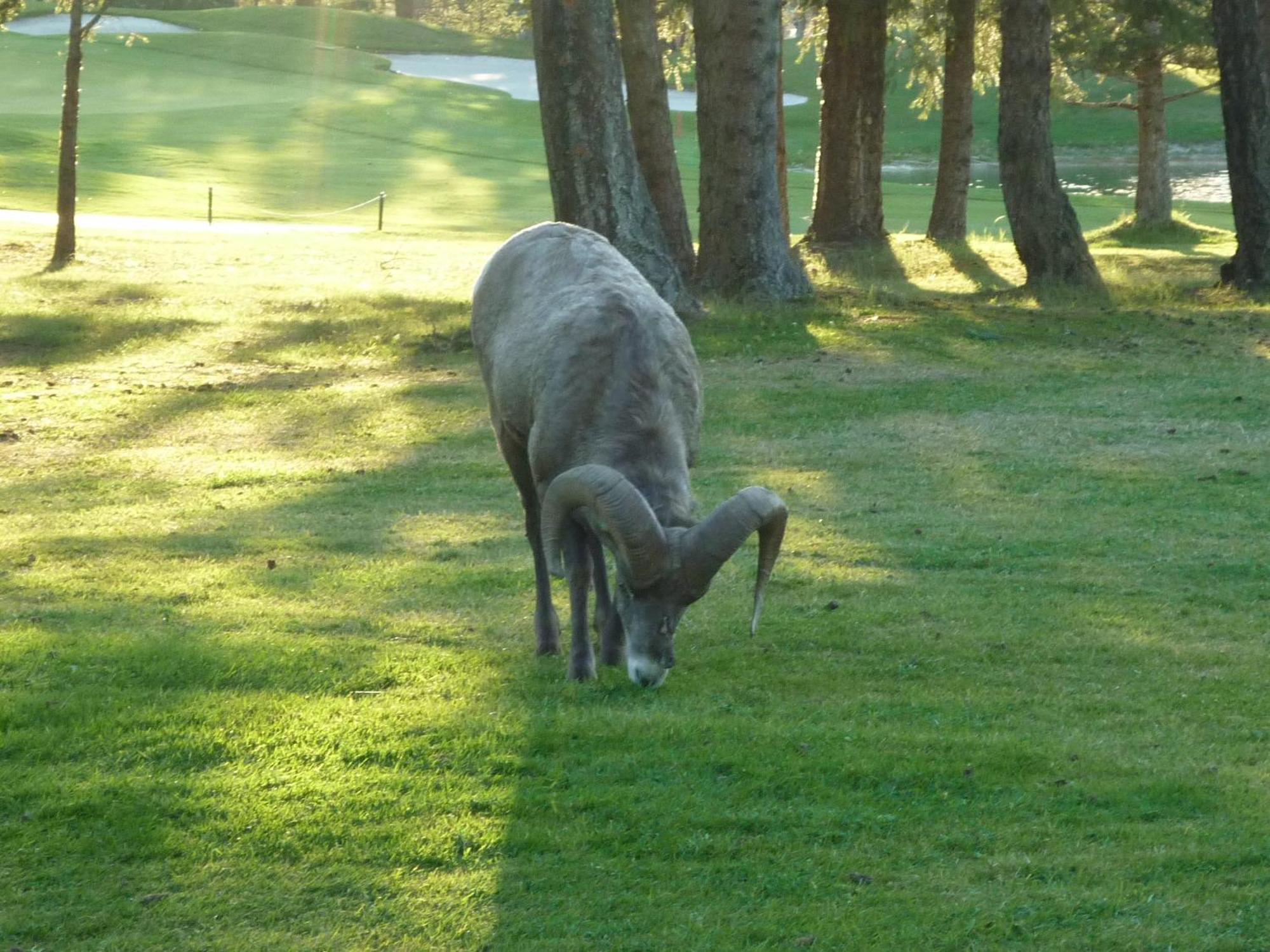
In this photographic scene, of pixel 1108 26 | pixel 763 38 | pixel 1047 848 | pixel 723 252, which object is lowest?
pixel 1047 848

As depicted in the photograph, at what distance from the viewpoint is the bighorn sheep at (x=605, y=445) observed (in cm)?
732

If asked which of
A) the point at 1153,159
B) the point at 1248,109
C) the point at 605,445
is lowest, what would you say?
the point at 605,445

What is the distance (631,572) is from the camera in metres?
7.29

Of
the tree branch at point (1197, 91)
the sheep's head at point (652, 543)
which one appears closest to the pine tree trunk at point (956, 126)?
the tree branch at point (1197, 91)

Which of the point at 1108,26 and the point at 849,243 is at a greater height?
the point at 1108,26

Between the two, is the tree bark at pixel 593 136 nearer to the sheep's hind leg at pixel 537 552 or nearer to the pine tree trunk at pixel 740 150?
the pine tree trunk at pixel 740 150

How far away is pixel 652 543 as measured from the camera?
23.7 ft

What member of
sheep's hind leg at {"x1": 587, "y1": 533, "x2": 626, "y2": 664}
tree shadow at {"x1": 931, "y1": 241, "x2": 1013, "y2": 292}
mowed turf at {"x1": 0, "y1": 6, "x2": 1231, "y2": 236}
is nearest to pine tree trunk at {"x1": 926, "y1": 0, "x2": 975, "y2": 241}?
tree shadow at {"x1": 931, "y1": 241, "x2": 1013, "y2": 292}

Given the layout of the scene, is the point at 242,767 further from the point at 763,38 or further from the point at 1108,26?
the point at 1108,26

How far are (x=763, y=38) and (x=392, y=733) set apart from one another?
15501 mm

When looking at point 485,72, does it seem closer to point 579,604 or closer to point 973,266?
point 973,266

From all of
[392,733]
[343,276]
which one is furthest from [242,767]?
[343,276]

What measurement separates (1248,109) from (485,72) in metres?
68.0

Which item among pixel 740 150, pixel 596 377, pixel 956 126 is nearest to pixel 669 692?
pixel 596 377
